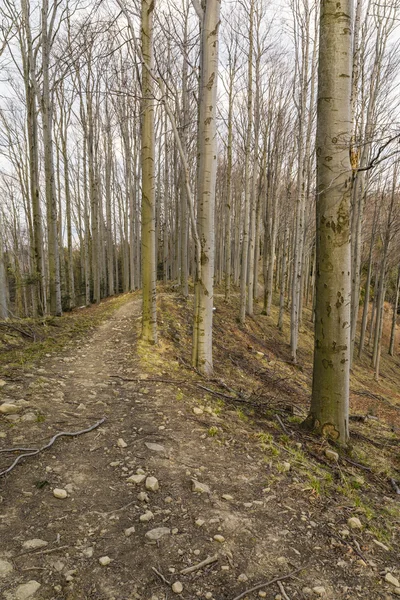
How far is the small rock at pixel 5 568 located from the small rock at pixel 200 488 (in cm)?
114

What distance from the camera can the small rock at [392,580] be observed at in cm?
172

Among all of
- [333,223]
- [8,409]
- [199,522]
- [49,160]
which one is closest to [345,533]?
[199,522]

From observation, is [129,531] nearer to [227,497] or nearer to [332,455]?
[227,497]

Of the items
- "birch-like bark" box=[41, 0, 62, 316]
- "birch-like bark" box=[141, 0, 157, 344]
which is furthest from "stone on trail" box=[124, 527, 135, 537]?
"birch-like bark" box=[41, 0, 62, 316]

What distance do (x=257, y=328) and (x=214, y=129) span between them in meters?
9.05

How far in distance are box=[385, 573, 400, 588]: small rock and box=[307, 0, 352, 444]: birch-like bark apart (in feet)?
5.62

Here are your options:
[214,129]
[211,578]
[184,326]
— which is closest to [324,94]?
[214,129]

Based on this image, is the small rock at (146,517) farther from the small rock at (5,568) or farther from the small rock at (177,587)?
the small rock at (5,568)

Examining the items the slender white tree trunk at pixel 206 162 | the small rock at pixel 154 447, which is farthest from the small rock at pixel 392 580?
the slender white tree trunk at pixel 206 162

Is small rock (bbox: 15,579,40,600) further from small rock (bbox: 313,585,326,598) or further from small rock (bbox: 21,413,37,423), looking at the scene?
small rock (bbox: 21,413,37,423)

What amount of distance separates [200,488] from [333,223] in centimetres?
267

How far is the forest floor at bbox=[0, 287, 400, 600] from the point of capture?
1624 mm

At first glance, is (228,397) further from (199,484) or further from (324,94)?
(324,94)

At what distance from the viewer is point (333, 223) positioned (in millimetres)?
3270
